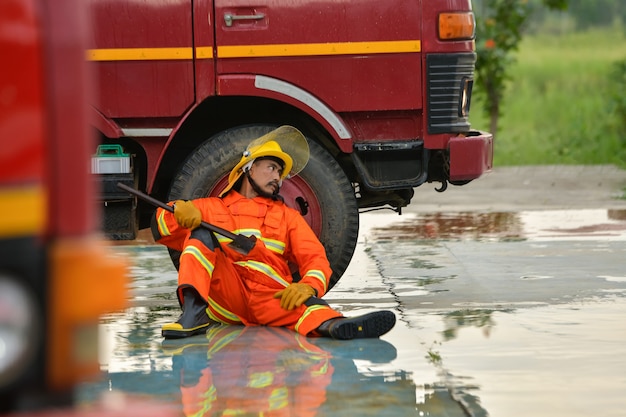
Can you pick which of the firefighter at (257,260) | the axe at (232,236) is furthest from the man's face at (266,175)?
the axe at (232,236)

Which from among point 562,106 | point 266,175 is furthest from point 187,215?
point 562,106

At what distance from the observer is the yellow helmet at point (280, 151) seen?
679 cm

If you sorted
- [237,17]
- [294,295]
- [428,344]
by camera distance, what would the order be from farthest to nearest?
[237,17], [294,295], [428,344]

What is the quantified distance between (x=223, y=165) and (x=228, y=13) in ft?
2.68

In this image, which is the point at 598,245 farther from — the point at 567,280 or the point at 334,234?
the point at 334,234

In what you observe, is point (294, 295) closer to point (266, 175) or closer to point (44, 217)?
point (266, 175)

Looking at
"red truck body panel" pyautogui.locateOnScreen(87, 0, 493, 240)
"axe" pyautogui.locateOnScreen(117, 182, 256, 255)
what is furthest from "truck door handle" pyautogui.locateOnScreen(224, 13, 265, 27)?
"axe" pyautogui.locateOnScreen(117, 182, 256, 255)

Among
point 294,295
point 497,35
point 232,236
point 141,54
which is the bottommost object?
point 294,295

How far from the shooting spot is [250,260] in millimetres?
6656

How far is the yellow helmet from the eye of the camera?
6785mm

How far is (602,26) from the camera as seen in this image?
36500 mm

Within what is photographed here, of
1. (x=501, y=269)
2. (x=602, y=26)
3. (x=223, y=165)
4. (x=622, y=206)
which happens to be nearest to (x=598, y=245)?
(x=501, y=269)

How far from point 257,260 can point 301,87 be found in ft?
3.63

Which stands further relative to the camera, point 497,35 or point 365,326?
point 497,35
